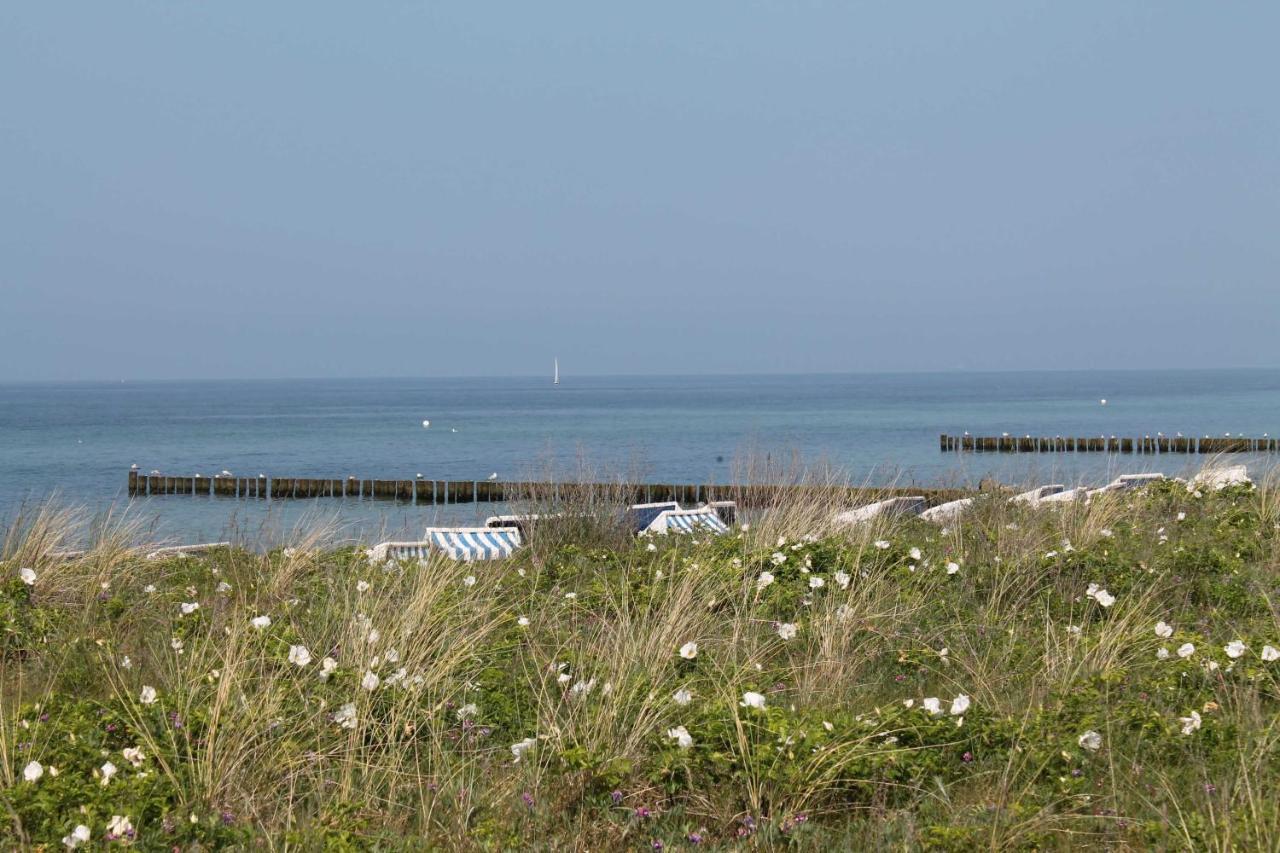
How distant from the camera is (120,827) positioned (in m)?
3.42

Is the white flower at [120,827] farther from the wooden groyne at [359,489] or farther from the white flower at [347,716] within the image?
the wooden groyne at [359,489]

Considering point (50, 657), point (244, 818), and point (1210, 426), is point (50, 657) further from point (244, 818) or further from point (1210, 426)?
point (1210, 426)

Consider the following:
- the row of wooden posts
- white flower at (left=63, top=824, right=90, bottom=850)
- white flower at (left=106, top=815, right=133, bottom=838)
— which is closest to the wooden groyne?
the row of wooden posts

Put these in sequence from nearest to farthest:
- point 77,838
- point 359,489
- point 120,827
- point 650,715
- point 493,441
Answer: point 77,838 < point 120,827 < point 650,715 < point 359,489 < point 493,441

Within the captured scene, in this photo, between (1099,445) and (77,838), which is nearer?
(77,838)

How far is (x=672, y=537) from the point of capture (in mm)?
9750

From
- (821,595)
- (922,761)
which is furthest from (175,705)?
(821,595)

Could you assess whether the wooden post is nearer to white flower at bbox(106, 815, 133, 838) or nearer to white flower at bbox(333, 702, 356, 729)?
white flower at bbox(333, 702, 356, 729)

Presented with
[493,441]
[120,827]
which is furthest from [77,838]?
[493,441]

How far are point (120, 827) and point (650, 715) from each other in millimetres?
1837

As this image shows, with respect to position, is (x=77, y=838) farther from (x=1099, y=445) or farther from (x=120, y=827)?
(x=1099, y=445)

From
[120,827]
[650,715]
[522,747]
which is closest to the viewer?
[120,827]

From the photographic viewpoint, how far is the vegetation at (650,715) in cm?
371

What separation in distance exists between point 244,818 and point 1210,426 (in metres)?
70.8
